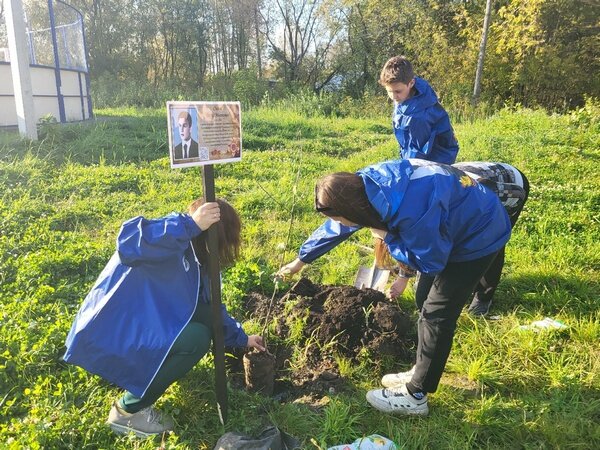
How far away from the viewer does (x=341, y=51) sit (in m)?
27.1

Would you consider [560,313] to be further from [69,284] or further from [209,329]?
[69,284]

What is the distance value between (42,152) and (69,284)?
5118 mm

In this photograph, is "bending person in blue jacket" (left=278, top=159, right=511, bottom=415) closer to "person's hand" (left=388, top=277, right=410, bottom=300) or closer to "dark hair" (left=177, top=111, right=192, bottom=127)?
"dark hair" (left=177, top=111, right=192, bottom=127)

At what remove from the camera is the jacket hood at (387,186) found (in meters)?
1.88

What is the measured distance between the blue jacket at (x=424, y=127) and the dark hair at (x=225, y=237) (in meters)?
1.72

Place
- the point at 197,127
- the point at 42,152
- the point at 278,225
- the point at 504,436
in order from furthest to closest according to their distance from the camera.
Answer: the point at 42,152, the point at 278,225, the point at 504,436, the point at 197,127

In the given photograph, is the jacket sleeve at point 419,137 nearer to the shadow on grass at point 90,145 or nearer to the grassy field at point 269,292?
the grassy field at point 269,292

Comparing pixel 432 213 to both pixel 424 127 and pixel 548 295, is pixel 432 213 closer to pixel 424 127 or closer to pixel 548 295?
pixel 424 127

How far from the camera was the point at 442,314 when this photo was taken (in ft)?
7.09

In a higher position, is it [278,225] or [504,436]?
[278,225]

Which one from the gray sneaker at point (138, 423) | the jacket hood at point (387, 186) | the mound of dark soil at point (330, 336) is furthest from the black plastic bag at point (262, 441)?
the jacket hood at point (387, 186)

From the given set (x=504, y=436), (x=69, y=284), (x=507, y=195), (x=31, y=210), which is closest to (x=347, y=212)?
(x=504, y=436)

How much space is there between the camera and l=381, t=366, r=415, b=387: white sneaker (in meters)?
2.51

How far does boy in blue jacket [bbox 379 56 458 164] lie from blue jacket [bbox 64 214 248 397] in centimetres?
201
